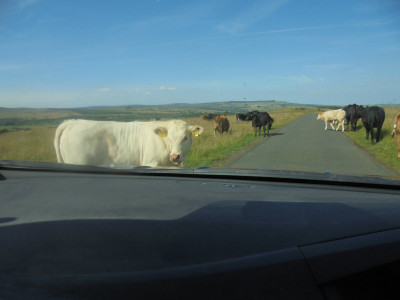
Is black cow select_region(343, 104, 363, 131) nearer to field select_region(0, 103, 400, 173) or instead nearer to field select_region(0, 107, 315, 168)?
field select_region(0, 103, 400, 173)

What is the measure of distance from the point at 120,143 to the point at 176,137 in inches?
43.0

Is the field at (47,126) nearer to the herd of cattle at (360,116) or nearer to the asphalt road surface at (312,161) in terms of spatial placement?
the asphalt road surface at (312,161)

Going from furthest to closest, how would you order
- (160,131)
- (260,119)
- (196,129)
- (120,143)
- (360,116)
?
(360,116), (260,119), (196,129), (160,131), (120,143)

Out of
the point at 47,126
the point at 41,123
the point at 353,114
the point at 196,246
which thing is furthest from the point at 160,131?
the point at 353,114

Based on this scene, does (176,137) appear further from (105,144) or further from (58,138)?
(58,138)

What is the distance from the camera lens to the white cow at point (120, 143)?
6453 mm

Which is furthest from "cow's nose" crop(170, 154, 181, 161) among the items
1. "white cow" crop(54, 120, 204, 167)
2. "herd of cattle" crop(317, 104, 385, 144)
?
"herd of cattle" crop(317, 104, 385, 144)

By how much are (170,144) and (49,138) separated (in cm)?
222

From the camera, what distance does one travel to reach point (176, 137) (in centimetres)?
695

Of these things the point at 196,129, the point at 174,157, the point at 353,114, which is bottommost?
the point at 174,157

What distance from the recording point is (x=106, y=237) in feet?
4.82

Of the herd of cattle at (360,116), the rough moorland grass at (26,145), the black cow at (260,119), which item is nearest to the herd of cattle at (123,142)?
the rough moorland grass at (26,145)

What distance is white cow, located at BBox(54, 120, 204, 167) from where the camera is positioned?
21.2ft

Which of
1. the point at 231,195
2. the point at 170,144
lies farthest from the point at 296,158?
the point at 231,195
